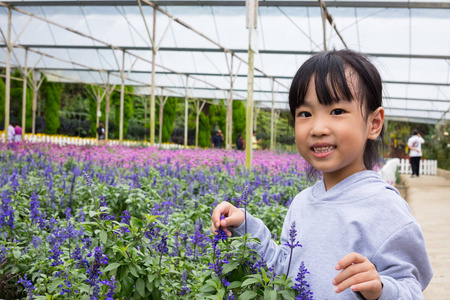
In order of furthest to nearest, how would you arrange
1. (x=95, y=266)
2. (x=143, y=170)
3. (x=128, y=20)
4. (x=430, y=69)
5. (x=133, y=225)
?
(x=430, y=69) → (x=128, y=20) → (x=143, y=170) → (x=133, y=225) → (x=95, y=266)

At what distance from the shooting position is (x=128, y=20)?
18.3 metres

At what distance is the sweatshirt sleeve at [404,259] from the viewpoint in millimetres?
1244

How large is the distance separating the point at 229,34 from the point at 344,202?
17.7 metres

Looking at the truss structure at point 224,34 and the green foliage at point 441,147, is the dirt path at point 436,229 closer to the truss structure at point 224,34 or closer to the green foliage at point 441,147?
the truss structure at point 224,34

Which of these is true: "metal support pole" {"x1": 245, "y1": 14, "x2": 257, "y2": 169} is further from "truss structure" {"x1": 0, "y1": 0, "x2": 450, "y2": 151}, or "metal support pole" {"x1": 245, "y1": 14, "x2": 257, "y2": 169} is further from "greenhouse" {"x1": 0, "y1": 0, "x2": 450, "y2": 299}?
"truss structure" {"x1": 0, "y1": 0, "x2": 450, "y2": 151}

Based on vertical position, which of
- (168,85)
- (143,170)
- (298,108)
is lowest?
(143,170)

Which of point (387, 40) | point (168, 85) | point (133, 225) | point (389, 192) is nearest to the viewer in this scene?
point (389, 192)

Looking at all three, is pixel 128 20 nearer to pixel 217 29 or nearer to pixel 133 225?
pixel 217 29

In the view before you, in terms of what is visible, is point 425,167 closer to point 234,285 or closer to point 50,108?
point 50,108

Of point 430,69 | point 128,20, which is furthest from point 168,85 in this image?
point 430,69

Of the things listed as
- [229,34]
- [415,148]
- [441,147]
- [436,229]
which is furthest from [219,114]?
[436,229]

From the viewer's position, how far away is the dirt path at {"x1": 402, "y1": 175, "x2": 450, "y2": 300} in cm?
410

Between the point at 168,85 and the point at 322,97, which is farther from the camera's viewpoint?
the point at 168,85

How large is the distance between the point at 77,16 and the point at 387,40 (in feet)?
37.6
